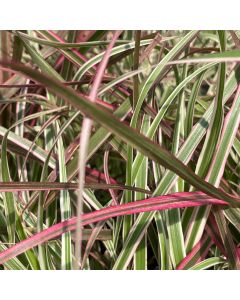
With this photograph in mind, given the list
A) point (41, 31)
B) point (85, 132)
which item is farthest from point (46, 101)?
point (85, 132)

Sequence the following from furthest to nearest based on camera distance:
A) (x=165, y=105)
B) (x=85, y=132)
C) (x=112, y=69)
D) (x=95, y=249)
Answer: (x=112, y=69) → (x=95, y=249) → (x=165, y=105) → (x=85, y=132)

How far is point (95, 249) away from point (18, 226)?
0.17 metres

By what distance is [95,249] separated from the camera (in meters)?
0.82

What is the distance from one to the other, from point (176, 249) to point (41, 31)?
19.6 inches

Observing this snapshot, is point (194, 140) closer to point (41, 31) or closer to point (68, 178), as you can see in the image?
point (68, 178)

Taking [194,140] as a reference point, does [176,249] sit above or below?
below

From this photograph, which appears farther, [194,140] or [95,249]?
[95,249]

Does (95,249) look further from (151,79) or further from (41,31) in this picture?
(41,31)

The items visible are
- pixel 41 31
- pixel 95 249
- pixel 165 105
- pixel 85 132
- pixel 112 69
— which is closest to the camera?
pixel 85 132

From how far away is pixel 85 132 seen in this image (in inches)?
12.4


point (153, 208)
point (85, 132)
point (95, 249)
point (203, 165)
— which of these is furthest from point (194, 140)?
point (85, 132)
